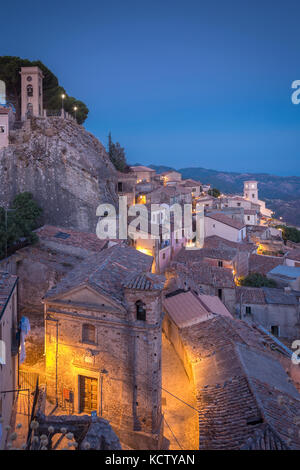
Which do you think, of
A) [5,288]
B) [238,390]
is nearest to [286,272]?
[238,390]

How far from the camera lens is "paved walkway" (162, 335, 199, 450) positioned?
12.9 m

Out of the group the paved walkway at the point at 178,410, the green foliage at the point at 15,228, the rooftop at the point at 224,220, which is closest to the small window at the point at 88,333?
the paved walkway at the point at 178,410

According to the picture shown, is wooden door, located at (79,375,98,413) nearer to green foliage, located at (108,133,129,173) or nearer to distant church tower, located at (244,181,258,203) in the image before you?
green foliage, located at (108,133,129,173)

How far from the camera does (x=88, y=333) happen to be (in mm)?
13461

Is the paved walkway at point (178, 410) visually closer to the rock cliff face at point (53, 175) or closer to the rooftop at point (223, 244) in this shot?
the rooftop at point (223, 244)

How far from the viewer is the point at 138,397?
1254cm

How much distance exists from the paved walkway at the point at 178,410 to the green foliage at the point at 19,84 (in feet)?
129

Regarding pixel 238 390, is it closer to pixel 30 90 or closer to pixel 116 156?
pixel 30 90

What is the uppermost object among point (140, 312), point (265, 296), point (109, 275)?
point (109, 275)

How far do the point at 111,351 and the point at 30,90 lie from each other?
38.4 meters

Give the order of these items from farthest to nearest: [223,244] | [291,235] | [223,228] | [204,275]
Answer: [291,235]
[223,228]
[223,244]
[204,275]

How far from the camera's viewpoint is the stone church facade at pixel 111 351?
1235 centimetres
